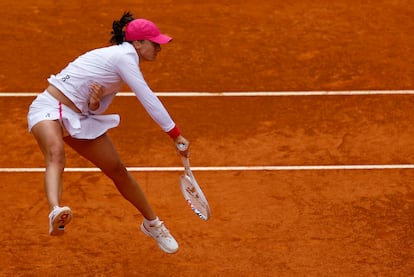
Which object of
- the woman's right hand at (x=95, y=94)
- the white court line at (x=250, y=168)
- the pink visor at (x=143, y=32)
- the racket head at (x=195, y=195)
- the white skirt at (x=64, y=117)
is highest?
the pink visor at (x=143, y=32)

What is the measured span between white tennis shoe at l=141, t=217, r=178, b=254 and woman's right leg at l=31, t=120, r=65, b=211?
5.00 feet

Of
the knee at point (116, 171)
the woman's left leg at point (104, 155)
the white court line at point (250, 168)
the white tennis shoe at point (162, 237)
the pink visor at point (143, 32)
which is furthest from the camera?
the white court line at point (250, 168)

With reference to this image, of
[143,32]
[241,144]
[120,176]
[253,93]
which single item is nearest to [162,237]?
[120,176]

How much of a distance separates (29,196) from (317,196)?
3115mm

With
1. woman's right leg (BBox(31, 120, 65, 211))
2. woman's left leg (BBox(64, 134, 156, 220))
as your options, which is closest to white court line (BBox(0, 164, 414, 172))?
woman's left leg (BBox(64, 134, 156, 220))

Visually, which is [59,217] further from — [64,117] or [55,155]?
[64,117]

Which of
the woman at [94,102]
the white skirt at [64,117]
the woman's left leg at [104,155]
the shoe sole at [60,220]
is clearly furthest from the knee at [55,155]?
the shoe sole at [60,220]

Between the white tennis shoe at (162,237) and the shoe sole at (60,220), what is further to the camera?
the white tennis shoe at (162,237)

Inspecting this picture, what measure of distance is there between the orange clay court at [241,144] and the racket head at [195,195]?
0.83 meters

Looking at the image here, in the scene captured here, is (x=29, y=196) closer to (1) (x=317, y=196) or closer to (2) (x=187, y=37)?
(1) (x=317, y=196)

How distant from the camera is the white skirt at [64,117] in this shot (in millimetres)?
8797

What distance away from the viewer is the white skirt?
880 centimetres

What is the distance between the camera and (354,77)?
46.0 ft

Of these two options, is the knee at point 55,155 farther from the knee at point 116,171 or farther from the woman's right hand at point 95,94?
the knee at point 116,171
